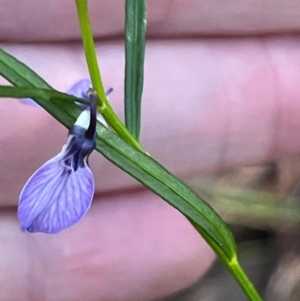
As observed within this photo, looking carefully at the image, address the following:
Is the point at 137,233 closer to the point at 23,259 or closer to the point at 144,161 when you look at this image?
the point at 23,259

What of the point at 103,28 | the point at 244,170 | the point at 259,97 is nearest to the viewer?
the point at 103,28

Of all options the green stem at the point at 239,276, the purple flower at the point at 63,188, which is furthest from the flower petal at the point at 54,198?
the green stem at the point at 239,276

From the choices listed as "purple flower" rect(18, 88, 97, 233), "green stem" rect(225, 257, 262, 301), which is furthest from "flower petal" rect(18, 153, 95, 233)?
"green stem" rect(225, 257, 262, 301)

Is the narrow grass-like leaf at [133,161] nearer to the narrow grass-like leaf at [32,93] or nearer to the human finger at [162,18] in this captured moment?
the narrow grass-like leaf at [32,93]

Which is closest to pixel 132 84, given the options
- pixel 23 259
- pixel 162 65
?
pixel 162 65

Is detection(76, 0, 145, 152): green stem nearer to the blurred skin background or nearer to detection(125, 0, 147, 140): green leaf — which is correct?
detection(125, 0, 147, 140): green leaf

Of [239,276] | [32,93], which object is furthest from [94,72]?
[239,276]
